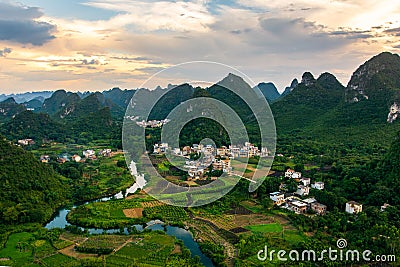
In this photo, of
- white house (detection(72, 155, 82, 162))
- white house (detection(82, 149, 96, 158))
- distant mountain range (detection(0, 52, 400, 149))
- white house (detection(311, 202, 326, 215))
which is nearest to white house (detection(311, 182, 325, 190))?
white house (detection(311, 202, 326, 215))

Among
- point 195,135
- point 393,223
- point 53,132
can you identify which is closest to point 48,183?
point 195,135

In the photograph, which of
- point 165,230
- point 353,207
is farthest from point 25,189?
point 353,207

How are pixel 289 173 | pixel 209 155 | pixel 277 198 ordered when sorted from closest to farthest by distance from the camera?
1. pixel 277 198
2. pixel 289 173
3. pixel 209 155

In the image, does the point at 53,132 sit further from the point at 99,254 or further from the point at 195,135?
the point at 99,254

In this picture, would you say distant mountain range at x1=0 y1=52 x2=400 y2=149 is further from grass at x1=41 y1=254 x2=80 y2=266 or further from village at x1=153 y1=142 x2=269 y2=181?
grass at x1=41 y1=254 x2=80 y2=266

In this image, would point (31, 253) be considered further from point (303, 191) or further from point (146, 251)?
point (303, 191)

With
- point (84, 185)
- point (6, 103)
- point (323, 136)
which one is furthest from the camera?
point (6, 103)
